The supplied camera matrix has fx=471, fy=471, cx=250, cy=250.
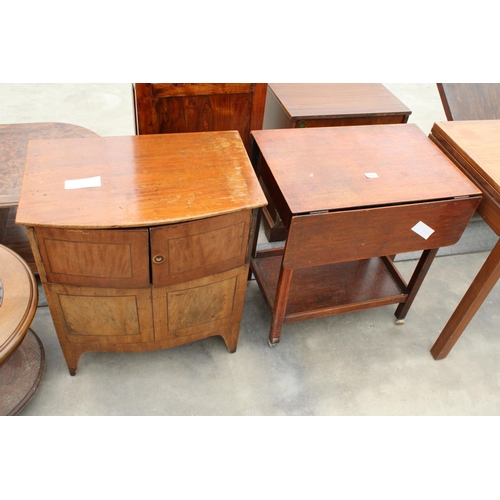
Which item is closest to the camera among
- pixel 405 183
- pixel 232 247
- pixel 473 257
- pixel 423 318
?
pixel 232 247

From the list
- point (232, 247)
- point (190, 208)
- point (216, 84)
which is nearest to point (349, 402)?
point (232, 247)

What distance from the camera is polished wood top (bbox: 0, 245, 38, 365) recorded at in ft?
4.63

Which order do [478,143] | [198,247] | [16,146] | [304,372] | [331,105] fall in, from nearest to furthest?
[198,247] < [478,143] < [304,372] < [16,146] < [331,105]

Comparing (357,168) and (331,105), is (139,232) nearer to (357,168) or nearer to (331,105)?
(357,168)

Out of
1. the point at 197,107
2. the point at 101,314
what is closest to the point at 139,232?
the point at 101,314

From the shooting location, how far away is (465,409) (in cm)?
193

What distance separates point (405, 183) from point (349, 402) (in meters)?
0.90

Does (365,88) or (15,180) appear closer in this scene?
(15,180)

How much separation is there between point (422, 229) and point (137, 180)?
1002 mm

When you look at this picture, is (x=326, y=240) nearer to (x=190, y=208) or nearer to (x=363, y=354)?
(x=190, y=208)

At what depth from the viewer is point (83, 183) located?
145 centimetres

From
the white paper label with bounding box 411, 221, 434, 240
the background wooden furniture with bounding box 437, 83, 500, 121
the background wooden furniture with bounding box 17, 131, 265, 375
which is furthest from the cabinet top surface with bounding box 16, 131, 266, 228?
the background wooden furniture with bounding box 437, 83, 500, 121

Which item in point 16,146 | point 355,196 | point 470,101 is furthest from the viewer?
point 470,101

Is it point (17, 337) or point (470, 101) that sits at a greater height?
point (470, 101)
